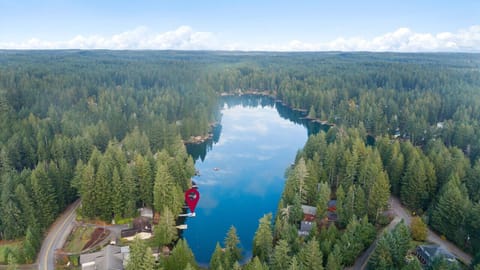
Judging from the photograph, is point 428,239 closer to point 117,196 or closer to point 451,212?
point 451,212

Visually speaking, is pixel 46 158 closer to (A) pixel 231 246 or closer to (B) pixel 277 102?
(A) pixel 231 246

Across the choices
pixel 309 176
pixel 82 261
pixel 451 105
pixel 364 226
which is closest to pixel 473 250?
pixel 364 226

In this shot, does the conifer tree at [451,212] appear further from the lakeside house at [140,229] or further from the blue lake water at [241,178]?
the lakeside house at [140,229]

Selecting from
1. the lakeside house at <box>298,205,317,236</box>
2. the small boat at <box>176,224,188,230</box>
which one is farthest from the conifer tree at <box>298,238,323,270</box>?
the small boat at <box>176,224,188,230</box>

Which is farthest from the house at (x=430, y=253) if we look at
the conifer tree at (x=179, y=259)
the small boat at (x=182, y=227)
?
the small boat at (x=182, y=227)

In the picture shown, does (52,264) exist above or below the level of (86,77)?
below

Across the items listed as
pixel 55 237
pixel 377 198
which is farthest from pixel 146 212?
pixel 377 198

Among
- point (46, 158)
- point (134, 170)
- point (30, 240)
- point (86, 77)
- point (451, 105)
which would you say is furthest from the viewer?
point (86, 77)
